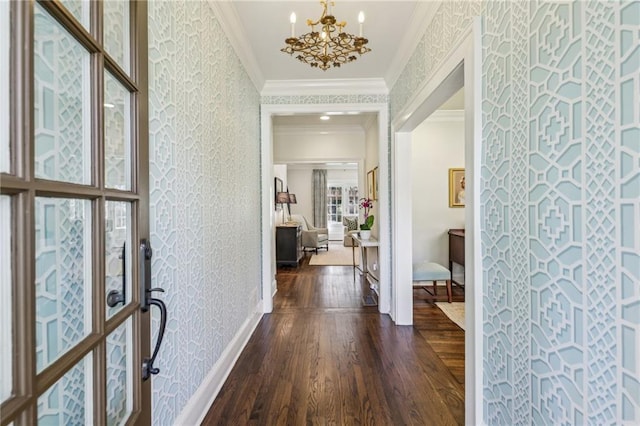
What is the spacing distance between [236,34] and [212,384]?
102 inches

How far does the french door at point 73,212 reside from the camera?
19.4 inches

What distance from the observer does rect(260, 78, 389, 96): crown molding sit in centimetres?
347

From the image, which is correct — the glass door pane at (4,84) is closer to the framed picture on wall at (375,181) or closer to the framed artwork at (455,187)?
the framed picture on wall at (375,181)

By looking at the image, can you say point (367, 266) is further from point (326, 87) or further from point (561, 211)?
point (561, 211)

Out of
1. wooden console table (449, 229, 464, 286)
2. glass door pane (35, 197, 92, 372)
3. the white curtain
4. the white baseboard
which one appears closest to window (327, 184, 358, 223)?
the white curtain

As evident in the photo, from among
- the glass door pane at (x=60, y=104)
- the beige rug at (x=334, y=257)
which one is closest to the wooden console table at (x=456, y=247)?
the beige rug at (x=334, y=257)

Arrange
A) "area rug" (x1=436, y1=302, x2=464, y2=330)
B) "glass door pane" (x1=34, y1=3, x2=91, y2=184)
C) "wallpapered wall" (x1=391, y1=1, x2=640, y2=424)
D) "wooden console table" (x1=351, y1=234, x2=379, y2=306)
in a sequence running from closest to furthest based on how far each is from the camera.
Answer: "glass door pane" (x1=34, y1=3, x2=91, y2=184)
"wallpapered wall" (x1=391, y1=1, x2=640, y2=424)
"area rug" (x1=436, y1=302, x2=464, y2=330)
"wooden console table" (x1=351, y1=234, x2=379, y2=306)

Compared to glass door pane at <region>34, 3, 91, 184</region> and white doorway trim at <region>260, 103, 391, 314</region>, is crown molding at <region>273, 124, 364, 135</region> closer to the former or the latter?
white doorway trim at <region>260, 103, 391, 314</region>

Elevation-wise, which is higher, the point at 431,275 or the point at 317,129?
the point at 317,129

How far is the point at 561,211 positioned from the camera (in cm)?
97

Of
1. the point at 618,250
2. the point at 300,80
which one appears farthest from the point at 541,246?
the point at 300,80

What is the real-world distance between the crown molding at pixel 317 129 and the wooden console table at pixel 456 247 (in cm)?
261

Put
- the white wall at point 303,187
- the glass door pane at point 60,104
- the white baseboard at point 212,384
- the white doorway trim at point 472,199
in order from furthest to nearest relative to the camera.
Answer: the white wall at point 303,187 → the white baseboard at point 212,384 → the white doorway trim at point 472,199 → the glass door pane at point 60,104

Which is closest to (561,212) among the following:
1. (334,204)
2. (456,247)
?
(456,247)
